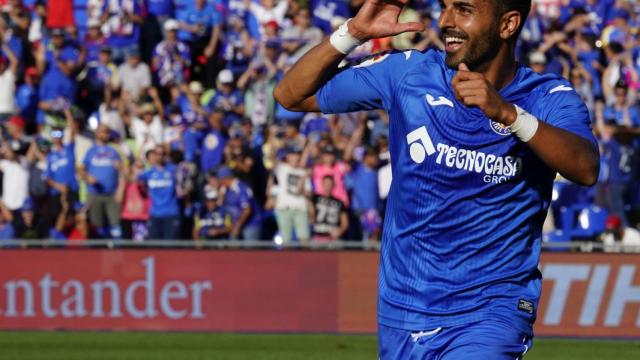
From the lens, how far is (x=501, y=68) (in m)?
5.93

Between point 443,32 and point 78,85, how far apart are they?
16175 mm

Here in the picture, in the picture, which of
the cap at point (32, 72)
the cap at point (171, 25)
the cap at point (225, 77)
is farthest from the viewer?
the cap at point (171, 25)

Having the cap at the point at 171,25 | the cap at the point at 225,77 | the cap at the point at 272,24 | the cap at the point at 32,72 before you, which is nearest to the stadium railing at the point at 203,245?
the cap at the point at 225,77

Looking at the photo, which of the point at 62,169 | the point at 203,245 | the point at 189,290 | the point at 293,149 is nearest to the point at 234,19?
the point at 293,149

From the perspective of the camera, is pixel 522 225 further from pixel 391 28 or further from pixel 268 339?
pixel 268 339

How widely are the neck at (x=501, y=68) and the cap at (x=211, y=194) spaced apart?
1248 cm

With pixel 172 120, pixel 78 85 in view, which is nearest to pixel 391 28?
pixel 172 120

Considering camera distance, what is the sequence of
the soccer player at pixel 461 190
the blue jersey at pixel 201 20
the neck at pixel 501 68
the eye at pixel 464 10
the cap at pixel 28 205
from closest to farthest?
the eye at pixel 464 10 → the soccer player at pixel 461 190 → the neck at pixel 501 68 → the cap at pixel 28 205 → the blue jersey at pixel 201 20

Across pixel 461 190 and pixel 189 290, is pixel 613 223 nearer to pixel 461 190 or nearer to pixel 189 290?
pixel 189 290

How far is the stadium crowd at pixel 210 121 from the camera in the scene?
18.2 meters

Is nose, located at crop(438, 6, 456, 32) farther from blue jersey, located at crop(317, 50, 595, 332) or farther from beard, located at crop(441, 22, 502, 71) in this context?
blue jersey, located at crop(317, 50, 595, 332)

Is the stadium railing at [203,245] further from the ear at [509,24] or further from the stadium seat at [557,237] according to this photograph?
the ear at [509,24]

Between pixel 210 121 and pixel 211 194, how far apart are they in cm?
185

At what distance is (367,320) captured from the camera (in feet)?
56.5
